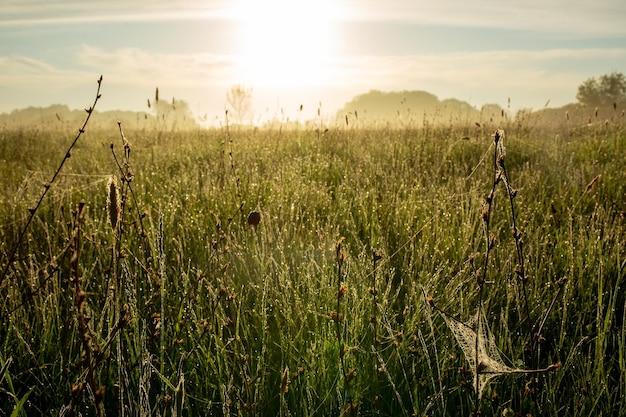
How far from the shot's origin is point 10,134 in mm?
10000

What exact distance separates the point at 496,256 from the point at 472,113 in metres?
7.07

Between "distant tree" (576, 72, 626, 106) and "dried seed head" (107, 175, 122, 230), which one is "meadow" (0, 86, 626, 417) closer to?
"dried seed head" (107, 175, 122, 230)

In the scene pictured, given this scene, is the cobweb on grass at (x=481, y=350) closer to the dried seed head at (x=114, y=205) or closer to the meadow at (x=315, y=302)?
the meadow at (x=315, y=302)

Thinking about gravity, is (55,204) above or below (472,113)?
below

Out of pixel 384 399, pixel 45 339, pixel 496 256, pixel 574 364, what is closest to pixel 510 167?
pixel 496 256

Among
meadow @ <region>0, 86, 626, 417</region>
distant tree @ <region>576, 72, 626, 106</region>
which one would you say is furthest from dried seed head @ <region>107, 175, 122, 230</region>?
distant tree @ <region>576, 72, 626, 106</region>

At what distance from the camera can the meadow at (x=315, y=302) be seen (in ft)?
4.89

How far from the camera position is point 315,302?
2.08 meters

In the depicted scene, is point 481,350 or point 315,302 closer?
point 481,350

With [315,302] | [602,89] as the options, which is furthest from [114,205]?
[602,89]

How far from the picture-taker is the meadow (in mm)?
1491

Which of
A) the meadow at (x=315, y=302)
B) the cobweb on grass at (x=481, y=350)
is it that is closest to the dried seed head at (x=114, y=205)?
the meadow at (x=315, y=302)

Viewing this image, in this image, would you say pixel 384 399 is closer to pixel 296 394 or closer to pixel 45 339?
pixel 296 394

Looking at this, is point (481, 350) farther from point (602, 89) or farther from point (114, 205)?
point (602, 89)
